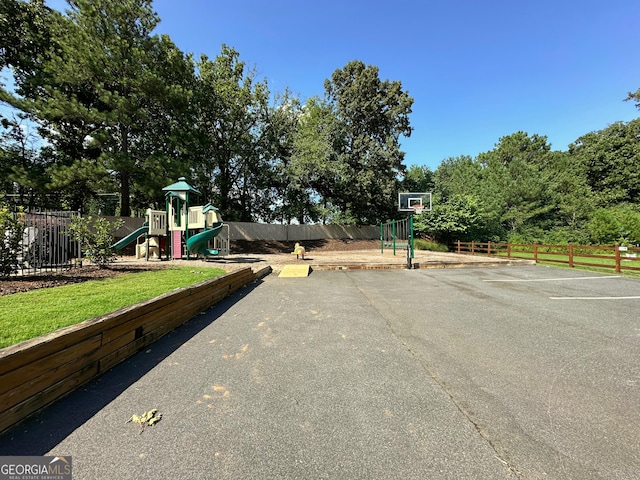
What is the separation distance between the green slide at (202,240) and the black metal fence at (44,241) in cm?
360

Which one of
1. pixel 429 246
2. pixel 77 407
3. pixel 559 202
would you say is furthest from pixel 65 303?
pixel 559 202

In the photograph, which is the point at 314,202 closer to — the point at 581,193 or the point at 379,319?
the point at 379,319

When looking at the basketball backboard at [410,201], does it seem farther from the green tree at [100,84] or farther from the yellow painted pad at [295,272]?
the green tree at [100,84]

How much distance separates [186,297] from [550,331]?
5.57 metres

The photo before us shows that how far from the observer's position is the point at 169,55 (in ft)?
57.5

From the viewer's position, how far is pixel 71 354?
2.56 metres

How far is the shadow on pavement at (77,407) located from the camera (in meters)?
1.93

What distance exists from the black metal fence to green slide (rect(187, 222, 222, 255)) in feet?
11.8

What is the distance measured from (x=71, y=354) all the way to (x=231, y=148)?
2201 centimetres

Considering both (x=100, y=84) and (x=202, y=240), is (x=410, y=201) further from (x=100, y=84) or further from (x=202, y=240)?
(x=100, y=84)

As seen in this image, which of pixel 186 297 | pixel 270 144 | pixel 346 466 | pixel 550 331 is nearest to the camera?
pixel 346 466

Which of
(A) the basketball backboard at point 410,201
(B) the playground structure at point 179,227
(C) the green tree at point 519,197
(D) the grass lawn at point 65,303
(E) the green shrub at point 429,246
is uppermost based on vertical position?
(C) the green tree at point 519,197

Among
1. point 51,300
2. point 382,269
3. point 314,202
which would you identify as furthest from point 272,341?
point 314,202

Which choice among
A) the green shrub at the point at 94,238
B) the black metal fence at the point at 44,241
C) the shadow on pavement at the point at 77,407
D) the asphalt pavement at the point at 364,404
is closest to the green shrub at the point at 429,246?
the asphalt pavement at the point at 364,404
